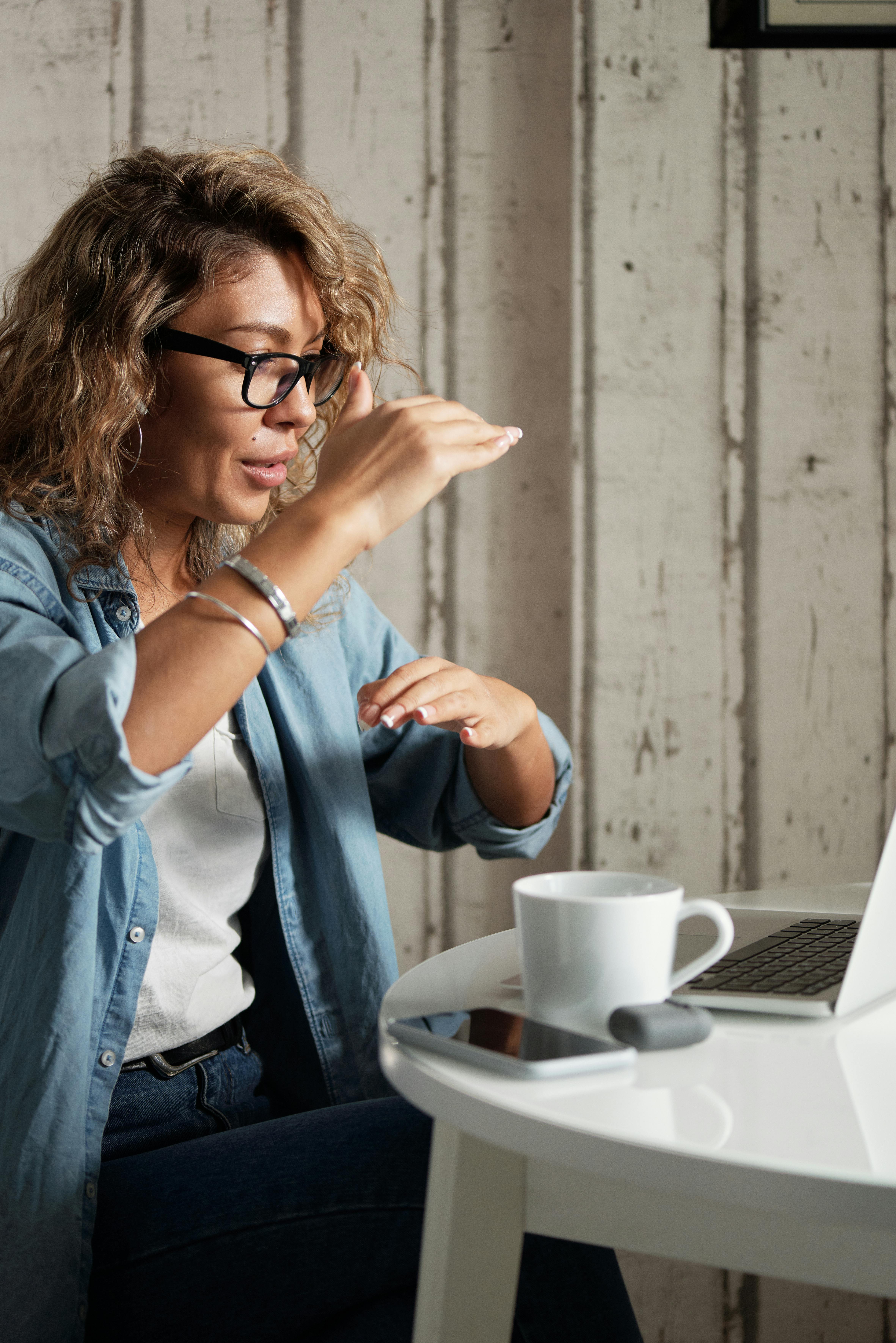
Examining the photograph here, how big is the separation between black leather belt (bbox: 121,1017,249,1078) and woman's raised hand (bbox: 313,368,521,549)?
1.70 feet

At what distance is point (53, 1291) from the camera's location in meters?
0.80

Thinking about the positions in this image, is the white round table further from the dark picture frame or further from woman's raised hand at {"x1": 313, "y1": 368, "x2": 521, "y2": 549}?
the dark picture frame

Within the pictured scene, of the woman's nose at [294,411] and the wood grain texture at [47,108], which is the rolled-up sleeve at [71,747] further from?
the wood grain texture at [47,108]

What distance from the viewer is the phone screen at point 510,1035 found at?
51 centimetres

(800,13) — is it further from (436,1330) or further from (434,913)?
(436,1330)

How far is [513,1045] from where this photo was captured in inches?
20.5

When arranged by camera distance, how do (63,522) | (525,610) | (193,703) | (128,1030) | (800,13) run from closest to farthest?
1. (193,703)
2. (128,1030)
3. (63,522)
4. (800,13)
5. (525,610)

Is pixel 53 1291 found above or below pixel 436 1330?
below

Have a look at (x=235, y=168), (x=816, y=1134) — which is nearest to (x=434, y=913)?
(x=235, y=168)

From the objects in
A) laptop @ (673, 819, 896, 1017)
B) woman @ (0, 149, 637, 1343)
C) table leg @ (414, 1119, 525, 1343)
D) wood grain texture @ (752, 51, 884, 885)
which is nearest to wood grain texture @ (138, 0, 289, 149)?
woman @ (0, 149, 637, 1343)

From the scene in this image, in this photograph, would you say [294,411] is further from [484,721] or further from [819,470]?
[819,470]

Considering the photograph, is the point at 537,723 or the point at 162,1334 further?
the point at 537,723

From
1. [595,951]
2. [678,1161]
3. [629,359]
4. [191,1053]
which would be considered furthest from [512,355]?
[678,1161]

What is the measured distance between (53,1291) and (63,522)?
67cm
